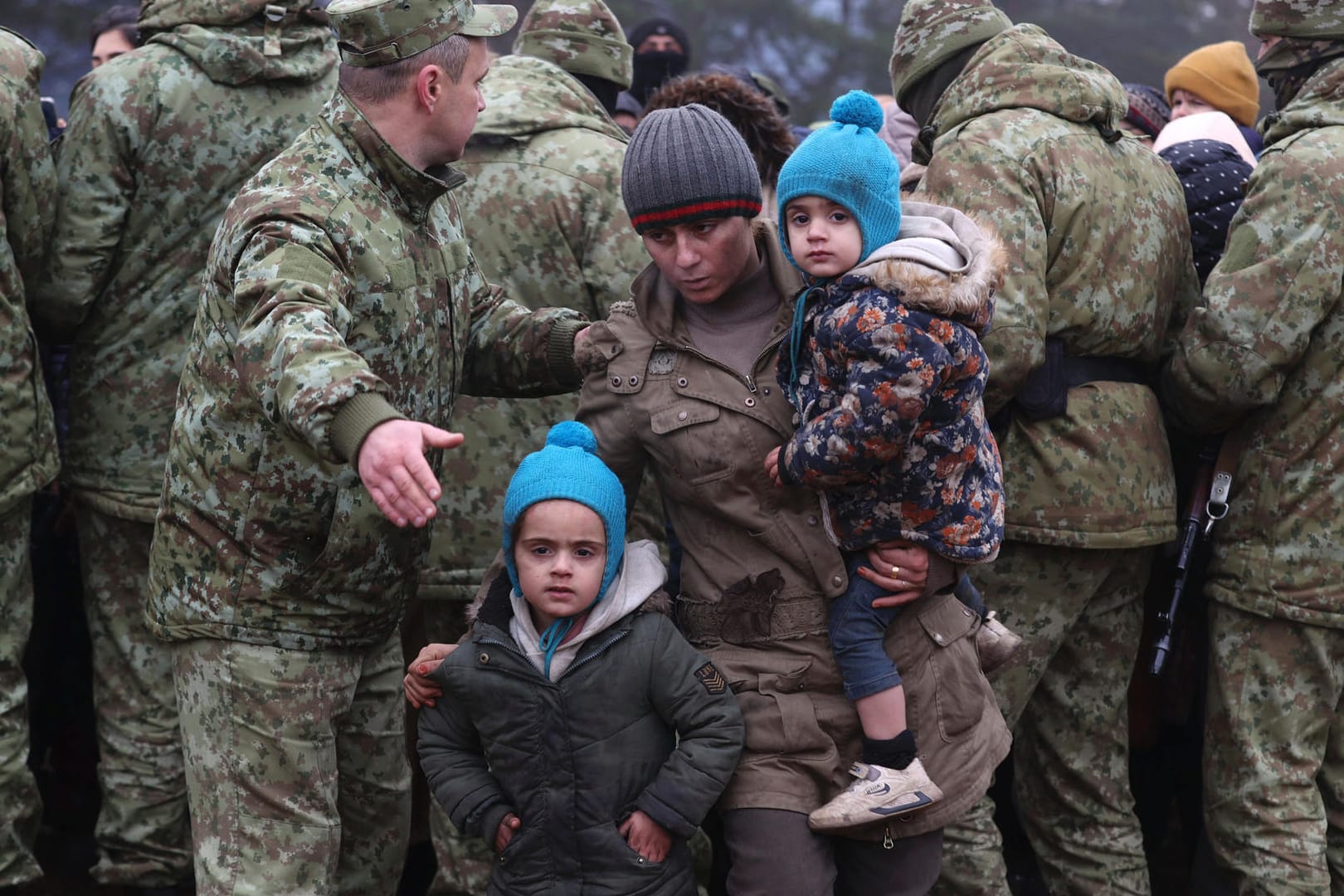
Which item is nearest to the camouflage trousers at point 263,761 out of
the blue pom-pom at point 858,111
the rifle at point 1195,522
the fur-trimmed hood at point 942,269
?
the fur-trimmed hood at point 942,269

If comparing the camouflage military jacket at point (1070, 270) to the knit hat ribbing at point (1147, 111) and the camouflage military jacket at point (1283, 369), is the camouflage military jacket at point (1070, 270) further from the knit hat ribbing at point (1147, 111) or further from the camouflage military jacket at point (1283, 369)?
the knit hat ribbing at point (1147, 111)

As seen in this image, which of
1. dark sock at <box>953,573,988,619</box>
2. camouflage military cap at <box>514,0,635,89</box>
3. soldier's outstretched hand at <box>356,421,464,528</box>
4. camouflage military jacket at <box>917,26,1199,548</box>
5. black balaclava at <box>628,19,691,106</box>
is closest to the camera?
soldier's outstretched hand at <box>356,421,464,528</box>

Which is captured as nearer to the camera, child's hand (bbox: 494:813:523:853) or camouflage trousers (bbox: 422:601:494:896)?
child's hand (bbox: 494:813:523:853)

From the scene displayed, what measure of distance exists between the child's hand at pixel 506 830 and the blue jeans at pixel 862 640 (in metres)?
0.70

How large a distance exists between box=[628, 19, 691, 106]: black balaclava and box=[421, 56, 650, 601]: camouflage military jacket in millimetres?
3379

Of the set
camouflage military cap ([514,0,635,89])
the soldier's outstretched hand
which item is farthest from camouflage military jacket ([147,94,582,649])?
camouflage military cap ([514,0,635,89])

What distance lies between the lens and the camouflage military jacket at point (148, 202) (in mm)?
4168

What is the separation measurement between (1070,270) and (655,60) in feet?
13.8

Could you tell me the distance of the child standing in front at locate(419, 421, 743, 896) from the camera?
9.47ft

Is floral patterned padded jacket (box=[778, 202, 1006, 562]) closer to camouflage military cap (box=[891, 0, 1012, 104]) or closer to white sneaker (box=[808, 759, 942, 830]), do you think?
white sneaker (box=[808, 759, 942, 830])

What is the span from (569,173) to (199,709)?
1.84 meters

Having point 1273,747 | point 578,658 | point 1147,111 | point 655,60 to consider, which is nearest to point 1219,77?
point 1147,111

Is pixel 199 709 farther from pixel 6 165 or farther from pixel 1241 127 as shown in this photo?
pixel 1241 127

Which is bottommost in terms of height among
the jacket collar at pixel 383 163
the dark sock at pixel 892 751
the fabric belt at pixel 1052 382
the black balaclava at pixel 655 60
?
the dark sock at pixel 892 751
